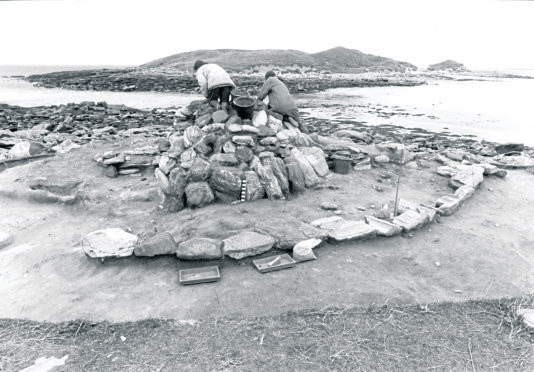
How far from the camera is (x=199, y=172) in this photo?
683 centimetres

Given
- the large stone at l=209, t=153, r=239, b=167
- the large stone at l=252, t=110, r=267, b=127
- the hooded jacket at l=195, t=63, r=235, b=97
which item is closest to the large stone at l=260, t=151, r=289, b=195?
the large stone at l=209, t=153, r=239, b=167

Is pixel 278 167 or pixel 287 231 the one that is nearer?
pixel 287 231

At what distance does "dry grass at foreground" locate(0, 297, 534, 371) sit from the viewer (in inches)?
122

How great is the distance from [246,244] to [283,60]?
74.1m

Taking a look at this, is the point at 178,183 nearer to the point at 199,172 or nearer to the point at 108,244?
the point at 199,172

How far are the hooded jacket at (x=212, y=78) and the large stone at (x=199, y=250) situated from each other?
4.55m

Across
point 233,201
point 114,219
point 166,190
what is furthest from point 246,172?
point 114,219

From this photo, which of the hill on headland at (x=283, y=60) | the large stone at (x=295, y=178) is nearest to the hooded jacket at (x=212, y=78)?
the large stone at (x=295, y=178)

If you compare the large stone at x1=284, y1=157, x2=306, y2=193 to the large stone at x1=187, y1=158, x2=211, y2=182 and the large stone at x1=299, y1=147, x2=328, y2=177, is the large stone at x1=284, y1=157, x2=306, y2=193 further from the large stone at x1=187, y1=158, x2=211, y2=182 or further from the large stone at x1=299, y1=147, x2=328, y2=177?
the large stone at x1=187, y1=158, x2=211, y2=182

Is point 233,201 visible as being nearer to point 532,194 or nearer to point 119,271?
point 119,271

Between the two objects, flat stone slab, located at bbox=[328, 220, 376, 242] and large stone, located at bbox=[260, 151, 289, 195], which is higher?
large stone, located at bbox=[260, 151, 289, 195]

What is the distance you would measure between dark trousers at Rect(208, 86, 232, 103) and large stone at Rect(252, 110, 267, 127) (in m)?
0.85

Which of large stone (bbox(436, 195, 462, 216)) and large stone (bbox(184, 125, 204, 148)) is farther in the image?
large stone (bbox(184, 125, 204, 148))

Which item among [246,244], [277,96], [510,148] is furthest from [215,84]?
[510,148]
